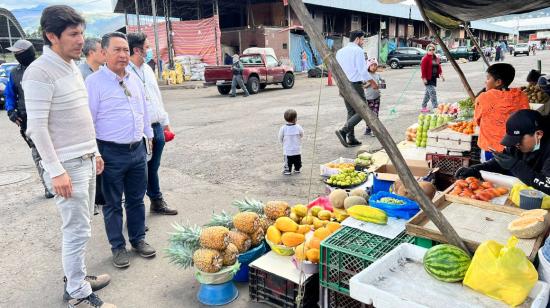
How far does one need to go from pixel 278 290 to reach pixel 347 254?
0.69 meters

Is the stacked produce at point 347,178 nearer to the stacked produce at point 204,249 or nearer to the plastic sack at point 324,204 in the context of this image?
the plastic sack at point 324,204

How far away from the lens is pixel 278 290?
3125mm

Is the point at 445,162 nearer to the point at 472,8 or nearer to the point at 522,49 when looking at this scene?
the point at 472,8

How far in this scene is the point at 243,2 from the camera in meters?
30.9

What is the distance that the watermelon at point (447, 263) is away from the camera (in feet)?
→ 7.33

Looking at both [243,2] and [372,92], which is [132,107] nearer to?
[372,92]

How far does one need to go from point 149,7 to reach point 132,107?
3095cm

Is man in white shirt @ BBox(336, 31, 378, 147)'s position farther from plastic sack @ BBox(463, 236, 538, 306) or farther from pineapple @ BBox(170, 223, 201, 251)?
plastic sack @ BBox(463, 236, 538, 306)

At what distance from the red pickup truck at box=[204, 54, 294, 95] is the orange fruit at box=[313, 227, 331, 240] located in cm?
1530

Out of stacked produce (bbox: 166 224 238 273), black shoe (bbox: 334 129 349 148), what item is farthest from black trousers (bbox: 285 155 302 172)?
stacked produce (bbox: 166 224 238 273)

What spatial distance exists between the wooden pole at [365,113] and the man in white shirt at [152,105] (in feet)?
8.49

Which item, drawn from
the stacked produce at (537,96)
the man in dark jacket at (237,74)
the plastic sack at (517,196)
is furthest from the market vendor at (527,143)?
the man in dark jacket at (237,74)

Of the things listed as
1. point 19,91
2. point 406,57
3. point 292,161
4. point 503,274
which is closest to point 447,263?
point 503,274

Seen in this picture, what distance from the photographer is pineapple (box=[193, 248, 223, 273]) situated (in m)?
3.12
